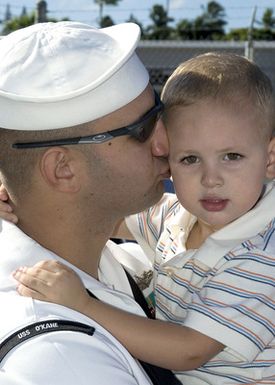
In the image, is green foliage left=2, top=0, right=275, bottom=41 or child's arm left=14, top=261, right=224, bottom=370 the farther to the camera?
green foliage left=2, top=0, right=275, bottom=41

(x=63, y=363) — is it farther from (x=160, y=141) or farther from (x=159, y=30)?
(x=159, y=30)

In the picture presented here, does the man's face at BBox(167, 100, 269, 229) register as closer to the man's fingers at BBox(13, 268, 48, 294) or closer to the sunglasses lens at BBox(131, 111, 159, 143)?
the sunglasses lens at BBox(131, 111, 159, 143)

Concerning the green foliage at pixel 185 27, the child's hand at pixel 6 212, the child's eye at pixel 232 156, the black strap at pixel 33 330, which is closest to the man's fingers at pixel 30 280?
the black strap at pixel 33 330

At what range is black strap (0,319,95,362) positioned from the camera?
1746mm

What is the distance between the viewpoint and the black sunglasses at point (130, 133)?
7.25 feet

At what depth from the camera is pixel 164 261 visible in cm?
268

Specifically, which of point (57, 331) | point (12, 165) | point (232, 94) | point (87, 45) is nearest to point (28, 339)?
point (57, 331)

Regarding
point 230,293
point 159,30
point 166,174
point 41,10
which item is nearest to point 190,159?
point 166,174

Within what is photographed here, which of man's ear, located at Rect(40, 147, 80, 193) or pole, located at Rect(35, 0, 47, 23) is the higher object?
man's ear, located at Rect(40, 147, 80, 193)

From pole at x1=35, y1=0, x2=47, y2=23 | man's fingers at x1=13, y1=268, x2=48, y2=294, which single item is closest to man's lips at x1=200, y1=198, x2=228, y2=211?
man's fingers at x1=13, y1=268, x2=48, y2=294

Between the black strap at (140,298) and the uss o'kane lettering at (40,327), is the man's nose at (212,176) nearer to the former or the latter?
the black strap at (140,298)

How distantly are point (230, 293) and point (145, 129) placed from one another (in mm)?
612

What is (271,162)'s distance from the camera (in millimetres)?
2545

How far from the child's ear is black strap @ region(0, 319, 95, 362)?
40.0 inches
